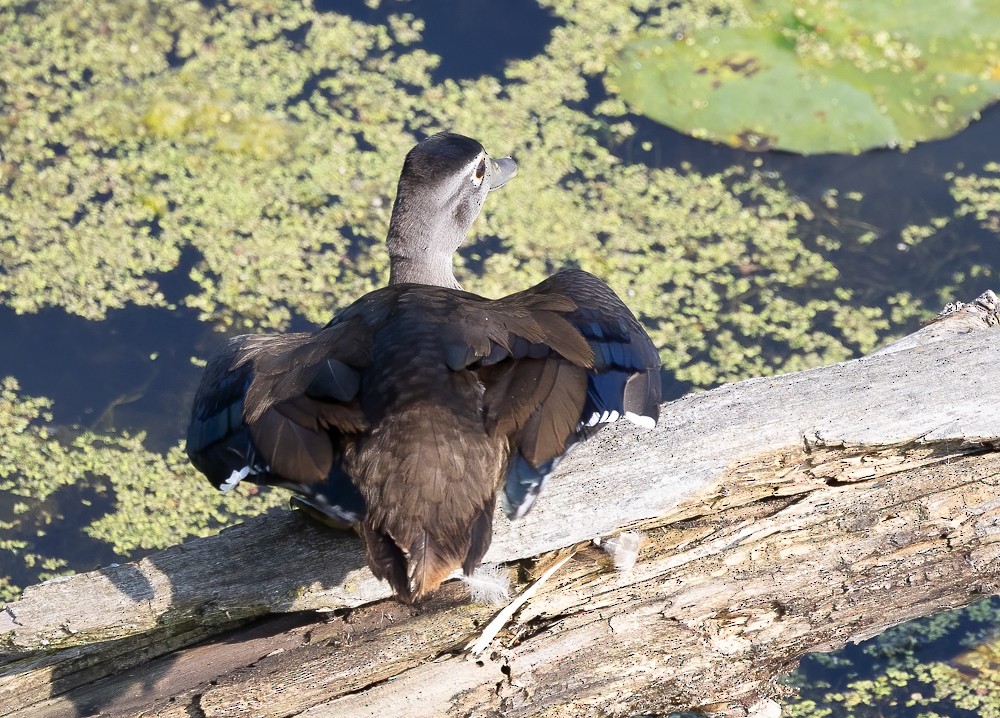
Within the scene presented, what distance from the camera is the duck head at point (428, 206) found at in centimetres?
362

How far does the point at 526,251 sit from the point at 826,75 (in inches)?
73.7

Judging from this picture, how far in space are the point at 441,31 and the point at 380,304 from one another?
12.0 feet

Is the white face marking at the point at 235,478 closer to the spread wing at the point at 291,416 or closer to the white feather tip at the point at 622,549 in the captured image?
the spread wing at the point at 291,416

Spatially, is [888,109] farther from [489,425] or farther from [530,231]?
[489,425]

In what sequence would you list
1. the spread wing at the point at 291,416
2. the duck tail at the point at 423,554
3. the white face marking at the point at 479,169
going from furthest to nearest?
the white face marking at the point at 479,169 < the spread wing at the point at 291,416 < the duck tail at the point at 423,554

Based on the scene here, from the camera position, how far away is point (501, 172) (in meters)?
4.00

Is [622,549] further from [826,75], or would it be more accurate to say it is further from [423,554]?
[826,75]

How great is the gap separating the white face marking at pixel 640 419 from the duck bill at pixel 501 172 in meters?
1.67

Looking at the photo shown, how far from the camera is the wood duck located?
2184mm

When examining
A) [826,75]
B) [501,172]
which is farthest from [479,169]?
[826,75]

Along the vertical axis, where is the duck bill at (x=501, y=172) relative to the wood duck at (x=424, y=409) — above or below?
above

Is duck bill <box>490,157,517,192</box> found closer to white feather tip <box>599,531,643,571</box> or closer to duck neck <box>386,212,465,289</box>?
duck neck <box>386,212,465,289</box>

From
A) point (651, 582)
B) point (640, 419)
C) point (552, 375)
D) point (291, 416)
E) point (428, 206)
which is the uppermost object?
point (428, 206)

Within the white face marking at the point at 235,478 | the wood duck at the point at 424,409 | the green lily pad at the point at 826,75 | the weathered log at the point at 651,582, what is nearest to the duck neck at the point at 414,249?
the wood duck at the point at 424,409
